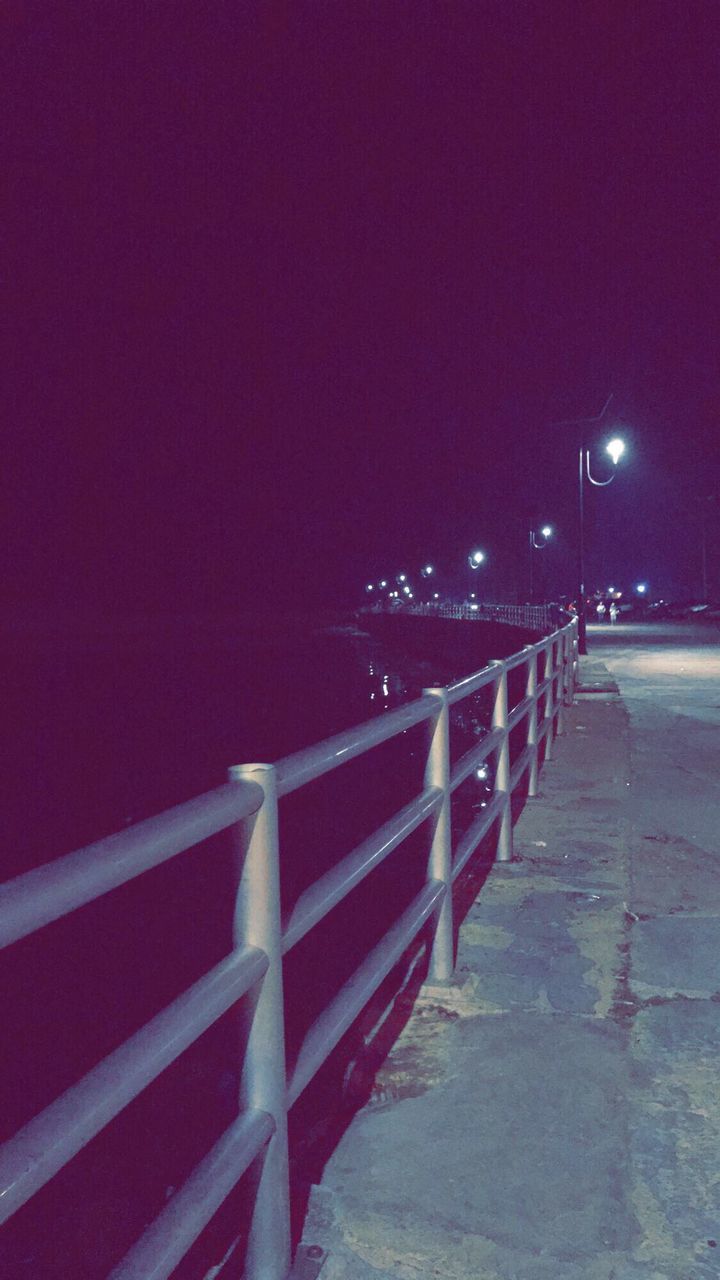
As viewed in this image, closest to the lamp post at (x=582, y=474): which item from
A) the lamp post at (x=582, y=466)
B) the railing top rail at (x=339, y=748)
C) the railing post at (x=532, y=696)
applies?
the lamp post at (x=582, y=466)

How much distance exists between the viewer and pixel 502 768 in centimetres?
592

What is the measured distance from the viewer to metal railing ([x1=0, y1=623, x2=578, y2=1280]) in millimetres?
1412

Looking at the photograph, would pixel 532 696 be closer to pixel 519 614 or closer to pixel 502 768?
pixel 502 768

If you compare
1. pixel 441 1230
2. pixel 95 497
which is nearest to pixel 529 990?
pixel 441 1230

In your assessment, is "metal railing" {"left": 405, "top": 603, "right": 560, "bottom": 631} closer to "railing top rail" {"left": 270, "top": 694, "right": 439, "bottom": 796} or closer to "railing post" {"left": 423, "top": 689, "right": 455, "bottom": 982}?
"railing post" {"left": 423, "top": 689, "right": 455, "bottom": 982}

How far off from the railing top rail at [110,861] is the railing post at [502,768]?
3781mm

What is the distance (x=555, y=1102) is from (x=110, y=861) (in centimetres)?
213

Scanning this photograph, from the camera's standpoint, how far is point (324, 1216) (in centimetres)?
250

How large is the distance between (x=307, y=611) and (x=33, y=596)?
209ft

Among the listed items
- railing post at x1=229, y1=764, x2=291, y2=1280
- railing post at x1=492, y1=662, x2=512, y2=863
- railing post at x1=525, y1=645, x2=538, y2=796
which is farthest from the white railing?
railing post at x1=229, y1=764, x2=291, y2=1280

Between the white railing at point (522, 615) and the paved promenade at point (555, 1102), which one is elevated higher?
the white railing at point (522, 615)

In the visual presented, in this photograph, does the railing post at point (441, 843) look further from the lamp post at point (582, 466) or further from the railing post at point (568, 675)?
the lamp post at point (582, 466)

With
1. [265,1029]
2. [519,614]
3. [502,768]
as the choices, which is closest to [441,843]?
[265,1029]

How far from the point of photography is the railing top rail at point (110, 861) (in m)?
1.38
